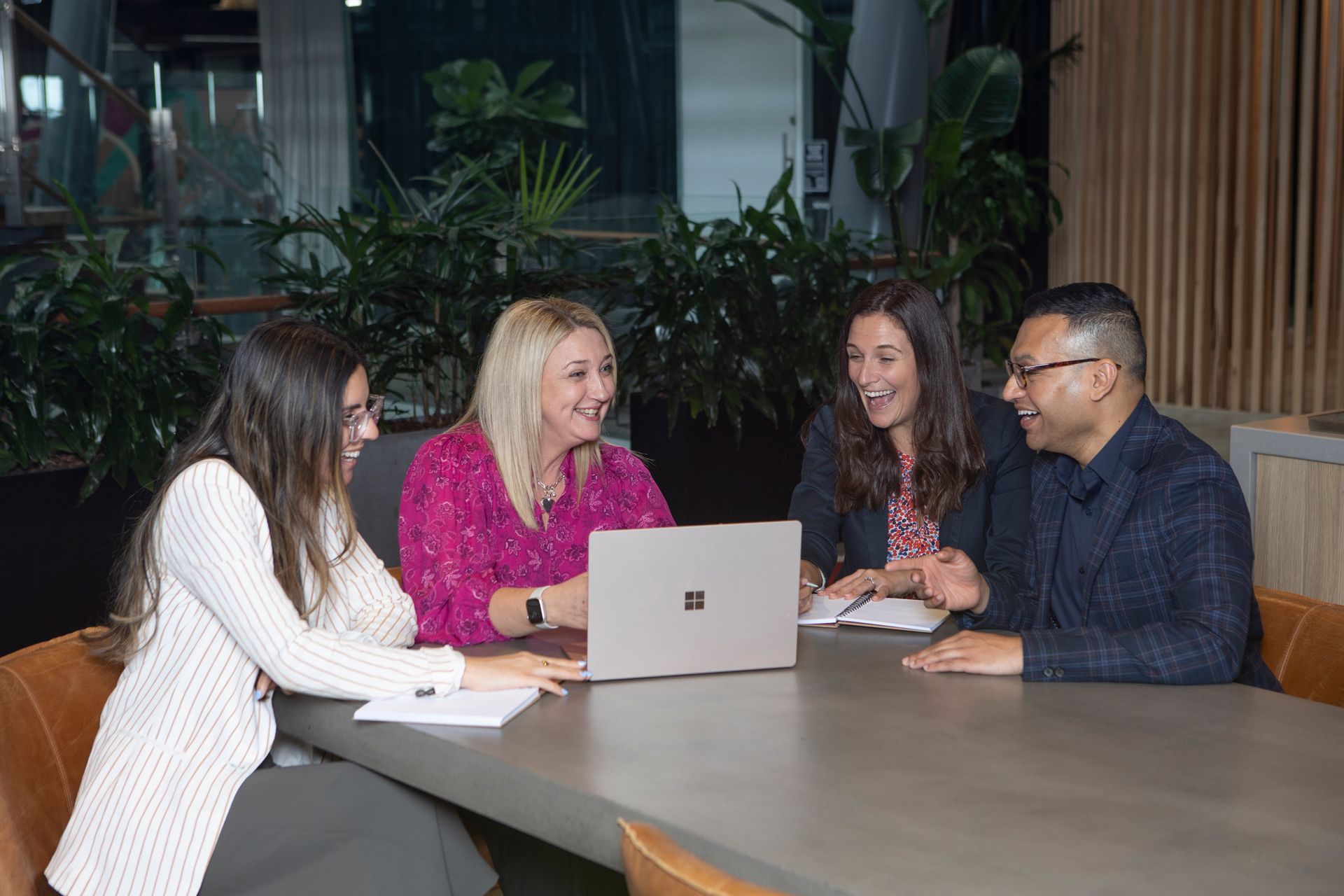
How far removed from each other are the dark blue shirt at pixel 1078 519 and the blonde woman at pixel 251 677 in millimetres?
908

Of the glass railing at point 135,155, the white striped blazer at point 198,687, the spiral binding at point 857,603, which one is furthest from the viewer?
the glass railing at point 135,155

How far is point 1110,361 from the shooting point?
7.13ft

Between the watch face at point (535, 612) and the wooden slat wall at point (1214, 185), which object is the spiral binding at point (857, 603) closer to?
the watch face at point (535, 612)

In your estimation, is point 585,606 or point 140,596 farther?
point 585,606

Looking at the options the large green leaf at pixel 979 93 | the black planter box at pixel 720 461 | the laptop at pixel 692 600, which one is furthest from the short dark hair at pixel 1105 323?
the large green leaf at pixel 979 93

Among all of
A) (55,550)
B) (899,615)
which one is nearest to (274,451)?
(899,615)

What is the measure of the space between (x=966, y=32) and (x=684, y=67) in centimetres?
190

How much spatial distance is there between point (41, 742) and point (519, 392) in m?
1.02

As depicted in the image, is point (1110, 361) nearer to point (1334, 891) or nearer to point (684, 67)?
point (1334, 891)

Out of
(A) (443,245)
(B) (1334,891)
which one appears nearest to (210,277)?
(A) (443,245)

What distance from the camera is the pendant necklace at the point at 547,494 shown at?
2521mm

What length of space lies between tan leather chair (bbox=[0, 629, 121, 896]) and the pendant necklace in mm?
850

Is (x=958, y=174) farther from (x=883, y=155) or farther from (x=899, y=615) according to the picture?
(x=899, y=615)

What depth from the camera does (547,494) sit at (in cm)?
254
